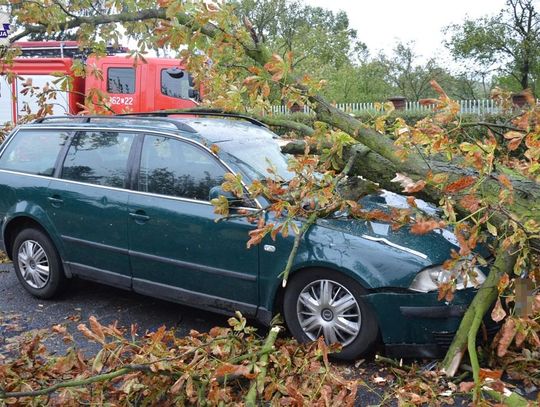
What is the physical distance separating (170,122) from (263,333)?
5.79ft

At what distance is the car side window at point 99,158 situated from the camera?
467cm

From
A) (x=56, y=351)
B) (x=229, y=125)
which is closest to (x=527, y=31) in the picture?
(x=229, y=125)

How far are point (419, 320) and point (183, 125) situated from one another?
7.39ft

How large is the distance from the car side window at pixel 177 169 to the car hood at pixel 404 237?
949mm

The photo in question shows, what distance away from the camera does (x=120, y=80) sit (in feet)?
40.0

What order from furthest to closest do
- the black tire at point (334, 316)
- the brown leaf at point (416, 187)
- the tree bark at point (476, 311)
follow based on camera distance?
the black tire at point (334, 316) < the tree bark at point (476, 311) < the brown leaf at point (416, 187)

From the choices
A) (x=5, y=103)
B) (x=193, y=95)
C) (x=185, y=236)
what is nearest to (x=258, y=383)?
(x=185, y=236)

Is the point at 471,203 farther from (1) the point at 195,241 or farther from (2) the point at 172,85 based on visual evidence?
(2) the point at 172,85

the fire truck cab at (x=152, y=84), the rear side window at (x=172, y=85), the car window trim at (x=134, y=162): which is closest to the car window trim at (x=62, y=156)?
the car window trim at (x=134, y=162)

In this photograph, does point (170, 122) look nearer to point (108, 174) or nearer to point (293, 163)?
point (108, 174)

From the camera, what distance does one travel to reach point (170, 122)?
15.0ft

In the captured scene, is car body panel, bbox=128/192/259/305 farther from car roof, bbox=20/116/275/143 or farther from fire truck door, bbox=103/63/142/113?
fire truck door, bbox=103/63/142/113

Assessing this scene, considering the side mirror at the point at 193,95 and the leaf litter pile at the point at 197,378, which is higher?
the side mirror at the point at 193,95

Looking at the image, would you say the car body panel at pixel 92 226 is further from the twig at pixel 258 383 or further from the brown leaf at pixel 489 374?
the brown leaf at pixel 489 374
